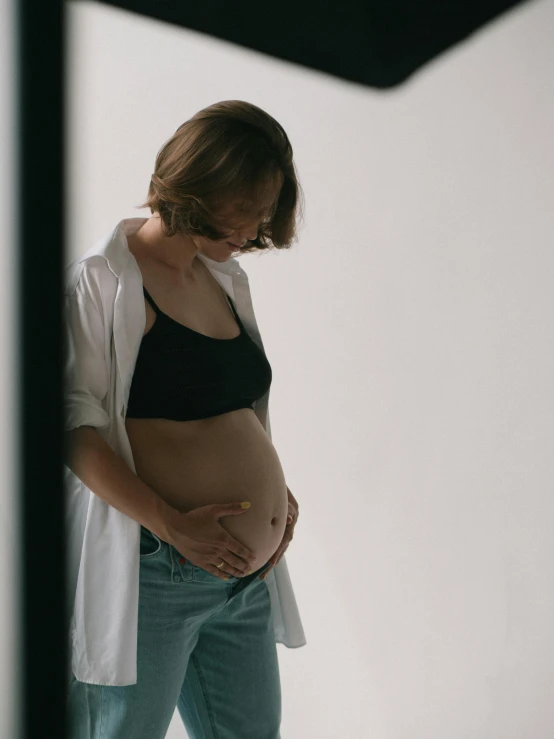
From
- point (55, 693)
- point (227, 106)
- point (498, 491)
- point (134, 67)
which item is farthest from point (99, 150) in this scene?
Answer: point (55, 693)

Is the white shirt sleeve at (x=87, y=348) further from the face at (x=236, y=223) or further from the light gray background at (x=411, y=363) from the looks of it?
the light gray background at (x=411, y=363)

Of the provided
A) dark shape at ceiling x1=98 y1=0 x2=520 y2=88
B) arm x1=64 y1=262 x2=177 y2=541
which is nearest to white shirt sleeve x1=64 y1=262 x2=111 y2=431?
arm x1=64 y1=262 x2=177 y2=541

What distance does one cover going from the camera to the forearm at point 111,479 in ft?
2.87

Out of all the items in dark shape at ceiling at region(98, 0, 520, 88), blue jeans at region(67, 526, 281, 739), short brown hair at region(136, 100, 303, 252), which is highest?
dark shape at ceiling at region(98, 0, 520, 88)

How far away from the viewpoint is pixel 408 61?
157 centimetres

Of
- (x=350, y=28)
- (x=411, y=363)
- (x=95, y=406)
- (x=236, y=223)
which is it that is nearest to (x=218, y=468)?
(x=95, y=406)

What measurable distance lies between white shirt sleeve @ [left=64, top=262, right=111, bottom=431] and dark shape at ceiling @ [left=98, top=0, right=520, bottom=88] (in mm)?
780

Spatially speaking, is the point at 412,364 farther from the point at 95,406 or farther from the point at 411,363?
the point at 95,406

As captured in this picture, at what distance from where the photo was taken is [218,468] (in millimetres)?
971

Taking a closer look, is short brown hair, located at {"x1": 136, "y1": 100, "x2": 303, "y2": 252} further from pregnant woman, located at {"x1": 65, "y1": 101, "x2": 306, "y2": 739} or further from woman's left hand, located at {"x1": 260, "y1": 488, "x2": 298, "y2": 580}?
woman's left hand, located at {"x1": 260, "y1": 488, "x2": 298, "y2": 580}

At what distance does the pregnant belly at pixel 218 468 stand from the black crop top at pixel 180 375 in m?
0.02

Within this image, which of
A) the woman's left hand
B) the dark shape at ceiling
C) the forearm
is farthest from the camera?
the dark shape at ceiling

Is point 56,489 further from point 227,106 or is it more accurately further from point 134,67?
point 134,67

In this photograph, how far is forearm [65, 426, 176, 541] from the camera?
88 cm
